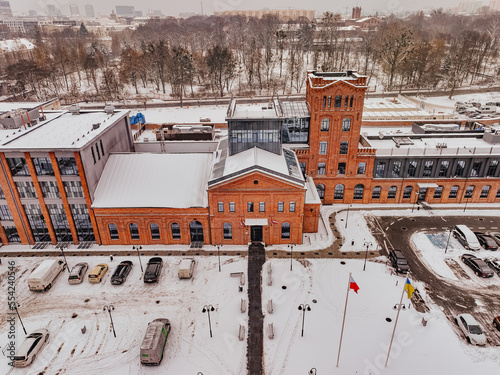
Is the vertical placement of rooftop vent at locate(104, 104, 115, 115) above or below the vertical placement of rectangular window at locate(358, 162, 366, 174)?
above

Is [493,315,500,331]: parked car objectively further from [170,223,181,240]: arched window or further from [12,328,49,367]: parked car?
[12,328,49,367]: parked car

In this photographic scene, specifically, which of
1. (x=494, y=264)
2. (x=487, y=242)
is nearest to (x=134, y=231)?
(x=494, y=264)

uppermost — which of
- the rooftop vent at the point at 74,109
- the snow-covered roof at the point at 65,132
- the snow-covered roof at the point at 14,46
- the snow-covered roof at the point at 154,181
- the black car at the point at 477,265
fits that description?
the snow-covered roof at the point at 14,46

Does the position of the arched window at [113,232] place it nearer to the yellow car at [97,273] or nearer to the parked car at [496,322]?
the yellow car at [97,273]

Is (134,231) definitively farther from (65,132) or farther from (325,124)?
(325,124)

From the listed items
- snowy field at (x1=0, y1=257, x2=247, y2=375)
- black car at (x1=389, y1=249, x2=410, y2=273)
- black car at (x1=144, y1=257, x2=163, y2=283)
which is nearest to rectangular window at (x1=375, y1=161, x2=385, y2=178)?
black car at (x1=389, y1=249, x2=410, y2=273)

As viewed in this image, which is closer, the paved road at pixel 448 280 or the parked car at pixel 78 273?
the paved road at pixel 448 280

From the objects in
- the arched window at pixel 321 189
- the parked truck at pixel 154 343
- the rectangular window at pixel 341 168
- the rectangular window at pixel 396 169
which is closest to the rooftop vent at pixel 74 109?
the parked truck at pixel 154 343

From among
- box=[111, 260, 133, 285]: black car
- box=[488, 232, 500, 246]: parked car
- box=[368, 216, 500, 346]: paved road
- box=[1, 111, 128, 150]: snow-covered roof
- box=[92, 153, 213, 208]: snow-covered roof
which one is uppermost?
box=[1, 111, 128, 150]: snow-covered roof

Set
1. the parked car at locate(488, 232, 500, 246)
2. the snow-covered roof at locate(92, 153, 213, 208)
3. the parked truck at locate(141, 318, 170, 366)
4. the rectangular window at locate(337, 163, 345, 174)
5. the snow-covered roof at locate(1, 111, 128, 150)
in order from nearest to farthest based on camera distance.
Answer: the parked truck at locate(141, 318, 170, 366), the snow-covered roof at locate(1, 111, 128, 150), the snow-covered roof at locate(92, 153, 213, 208), the parked car at locate(488, 232, 500, 246), the rectangular window at locate(337, 163, 345, 174)
